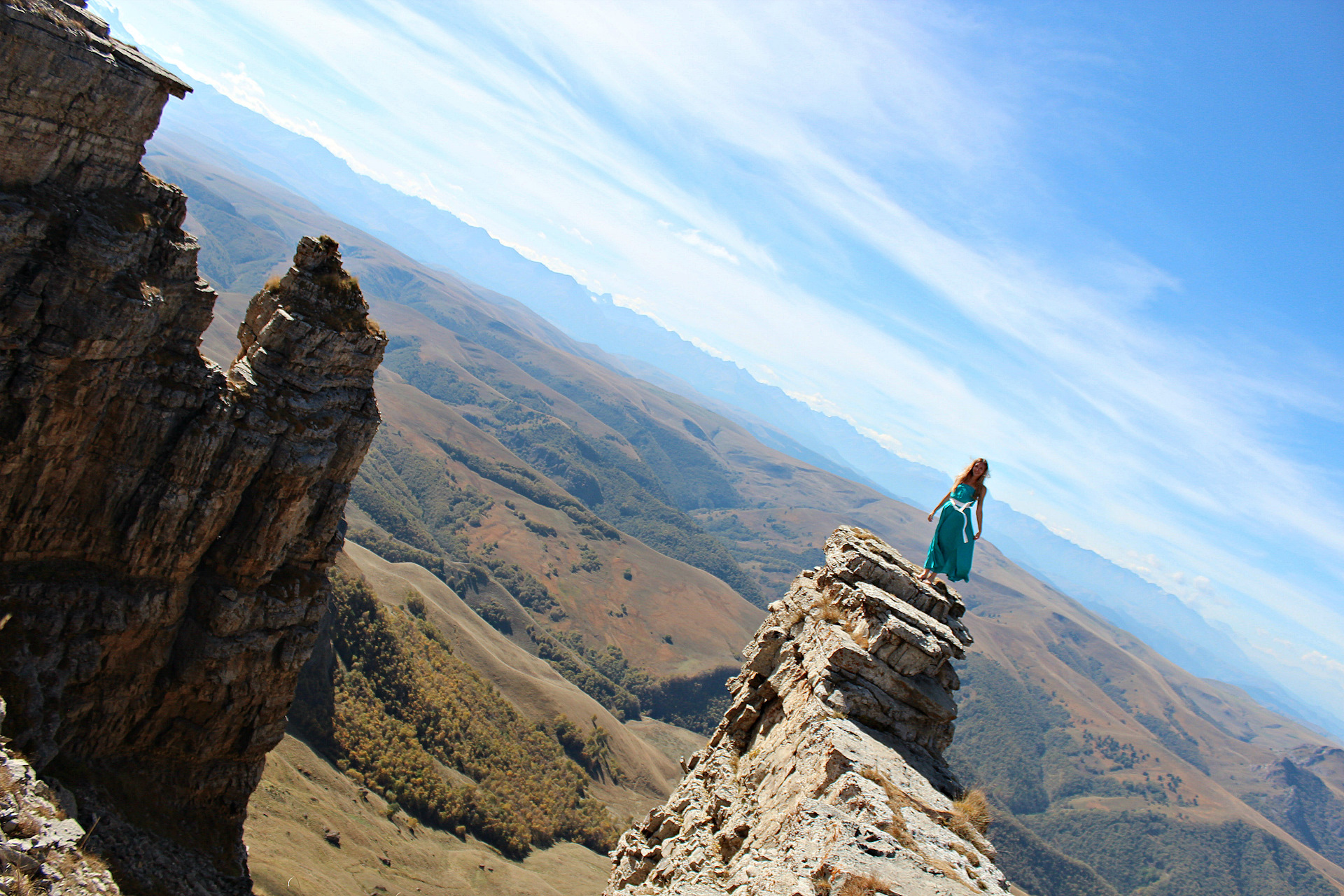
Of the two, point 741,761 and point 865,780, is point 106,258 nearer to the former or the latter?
point 741,761

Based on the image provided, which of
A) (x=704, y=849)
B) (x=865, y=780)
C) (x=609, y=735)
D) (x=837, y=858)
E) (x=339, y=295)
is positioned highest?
(x=339, y=295)

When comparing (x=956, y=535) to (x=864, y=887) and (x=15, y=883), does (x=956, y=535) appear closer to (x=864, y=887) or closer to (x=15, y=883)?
(x=864, y=887)

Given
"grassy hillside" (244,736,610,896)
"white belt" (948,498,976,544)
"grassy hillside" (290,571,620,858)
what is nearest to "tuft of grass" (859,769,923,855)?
"white belt" (948,498,976,544)

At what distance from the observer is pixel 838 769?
15547mm

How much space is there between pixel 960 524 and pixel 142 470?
3320cm

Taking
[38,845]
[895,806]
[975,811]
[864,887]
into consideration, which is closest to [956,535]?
[975,811]

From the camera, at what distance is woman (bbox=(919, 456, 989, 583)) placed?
21266mm

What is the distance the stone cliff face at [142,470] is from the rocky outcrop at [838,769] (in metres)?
22.0

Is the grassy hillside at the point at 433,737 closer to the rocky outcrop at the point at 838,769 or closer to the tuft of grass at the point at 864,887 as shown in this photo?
the rocky outcrop at the point at 838,769

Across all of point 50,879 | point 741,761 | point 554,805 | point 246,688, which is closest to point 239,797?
point 246,688

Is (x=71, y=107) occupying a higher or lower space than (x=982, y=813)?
higher

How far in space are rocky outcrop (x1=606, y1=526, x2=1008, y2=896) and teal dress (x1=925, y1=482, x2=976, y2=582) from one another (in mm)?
1175

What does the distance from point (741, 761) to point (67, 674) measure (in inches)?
1101

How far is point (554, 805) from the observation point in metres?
137
